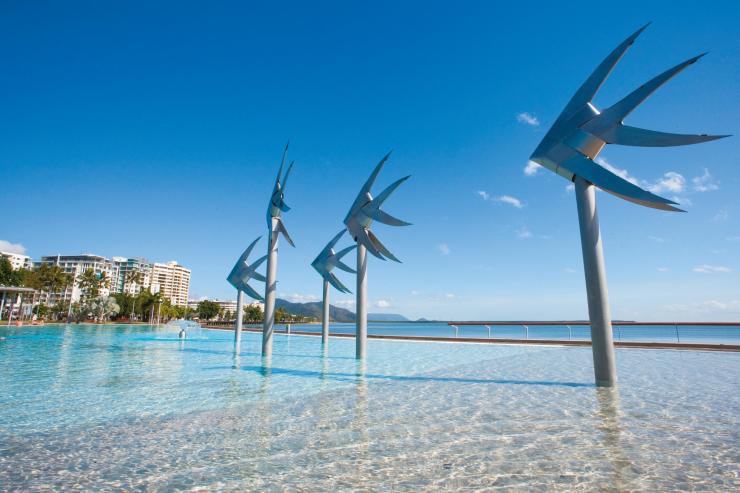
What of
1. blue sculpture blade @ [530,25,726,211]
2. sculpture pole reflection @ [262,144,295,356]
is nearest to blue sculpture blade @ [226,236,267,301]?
sculpture pole reflection @ [262,144,295,356]

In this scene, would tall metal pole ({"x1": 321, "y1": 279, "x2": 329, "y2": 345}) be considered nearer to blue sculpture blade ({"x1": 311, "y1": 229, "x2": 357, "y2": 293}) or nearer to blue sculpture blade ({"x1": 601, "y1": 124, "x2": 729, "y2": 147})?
blue sculpture blade ({"x1": 311, "y1": 229, "x2": 357, "y2": 293})

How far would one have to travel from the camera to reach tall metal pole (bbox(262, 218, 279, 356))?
1678 centimetres

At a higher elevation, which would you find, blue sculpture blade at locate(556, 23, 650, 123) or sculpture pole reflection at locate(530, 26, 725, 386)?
blue sculpture blade at locate(556, 23, 650, 123)

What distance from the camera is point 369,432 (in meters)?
5.75

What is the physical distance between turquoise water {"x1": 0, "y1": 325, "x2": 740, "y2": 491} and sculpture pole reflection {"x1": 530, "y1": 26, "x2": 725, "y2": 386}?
1.71 metres

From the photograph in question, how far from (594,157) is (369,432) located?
9.26 m

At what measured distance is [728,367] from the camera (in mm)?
12969

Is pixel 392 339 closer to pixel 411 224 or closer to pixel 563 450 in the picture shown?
A: pixel 411 224

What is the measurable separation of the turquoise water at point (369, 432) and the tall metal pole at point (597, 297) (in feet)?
1.95

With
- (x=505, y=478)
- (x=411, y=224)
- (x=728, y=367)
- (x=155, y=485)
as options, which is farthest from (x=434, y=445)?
(x=728, y=367)

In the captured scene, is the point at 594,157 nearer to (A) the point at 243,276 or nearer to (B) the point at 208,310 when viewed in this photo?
(A) the point at 243,276

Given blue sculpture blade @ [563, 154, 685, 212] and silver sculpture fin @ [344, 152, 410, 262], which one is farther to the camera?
silver sculpture fin @ [344, 152, 410, 262]

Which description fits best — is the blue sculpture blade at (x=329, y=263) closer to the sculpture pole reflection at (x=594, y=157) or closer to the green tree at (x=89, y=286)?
the sculpture pole reflection at (x=594, y=157)

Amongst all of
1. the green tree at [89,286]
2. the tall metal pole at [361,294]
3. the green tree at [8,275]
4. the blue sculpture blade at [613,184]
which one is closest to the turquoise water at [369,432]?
the blue sculpture blade at [613,184]
